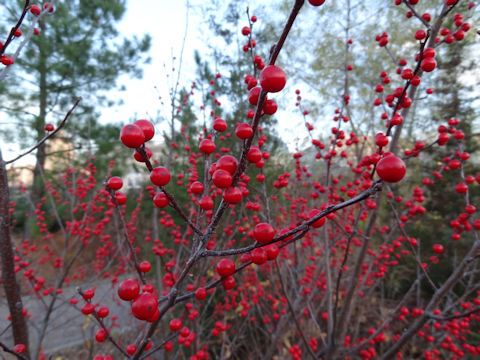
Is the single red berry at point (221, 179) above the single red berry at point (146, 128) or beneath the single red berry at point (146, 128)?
beneath

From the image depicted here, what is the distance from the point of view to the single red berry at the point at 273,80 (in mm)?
590

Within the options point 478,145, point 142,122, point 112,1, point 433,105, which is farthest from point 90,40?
point 478,145

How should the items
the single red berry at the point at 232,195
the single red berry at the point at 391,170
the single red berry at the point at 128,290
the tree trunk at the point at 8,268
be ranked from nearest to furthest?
the single red berry at the point at 391,170, the single red berry at the point at 232,195, the single red berry at the point at 128,290, the tree trunk at the point at 8,268

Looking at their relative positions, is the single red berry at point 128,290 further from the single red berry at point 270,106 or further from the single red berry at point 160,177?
the single red berry at point 270,106

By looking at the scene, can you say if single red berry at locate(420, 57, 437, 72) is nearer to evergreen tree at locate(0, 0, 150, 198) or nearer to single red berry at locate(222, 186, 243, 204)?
single red berry at locate(222, 186, 243, 204)

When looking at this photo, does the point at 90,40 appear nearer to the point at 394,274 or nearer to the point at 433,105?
the point at 433,105

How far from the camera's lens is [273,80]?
1.94ft

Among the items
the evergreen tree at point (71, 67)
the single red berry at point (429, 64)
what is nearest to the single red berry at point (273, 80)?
the single red berry at point (429, 64)

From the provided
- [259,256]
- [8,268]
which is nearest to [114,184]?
[259,256]

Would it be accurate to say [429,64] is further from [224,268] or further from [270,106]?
[224,268]

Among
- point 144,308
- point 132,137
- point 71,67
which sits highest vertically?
point 71,67

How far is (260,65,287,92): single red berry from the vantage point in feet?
1.94

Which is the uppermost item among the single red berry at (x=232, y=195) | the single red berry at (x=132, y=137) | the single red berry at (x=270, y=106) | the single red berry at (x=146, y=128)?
the single red berry at (x=270, y=106)

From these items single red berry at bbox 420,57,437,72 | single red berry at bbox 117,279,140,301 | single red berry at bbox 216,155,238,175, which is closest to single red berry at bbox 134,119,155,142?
single red berry at bbox 216,155,238,175
